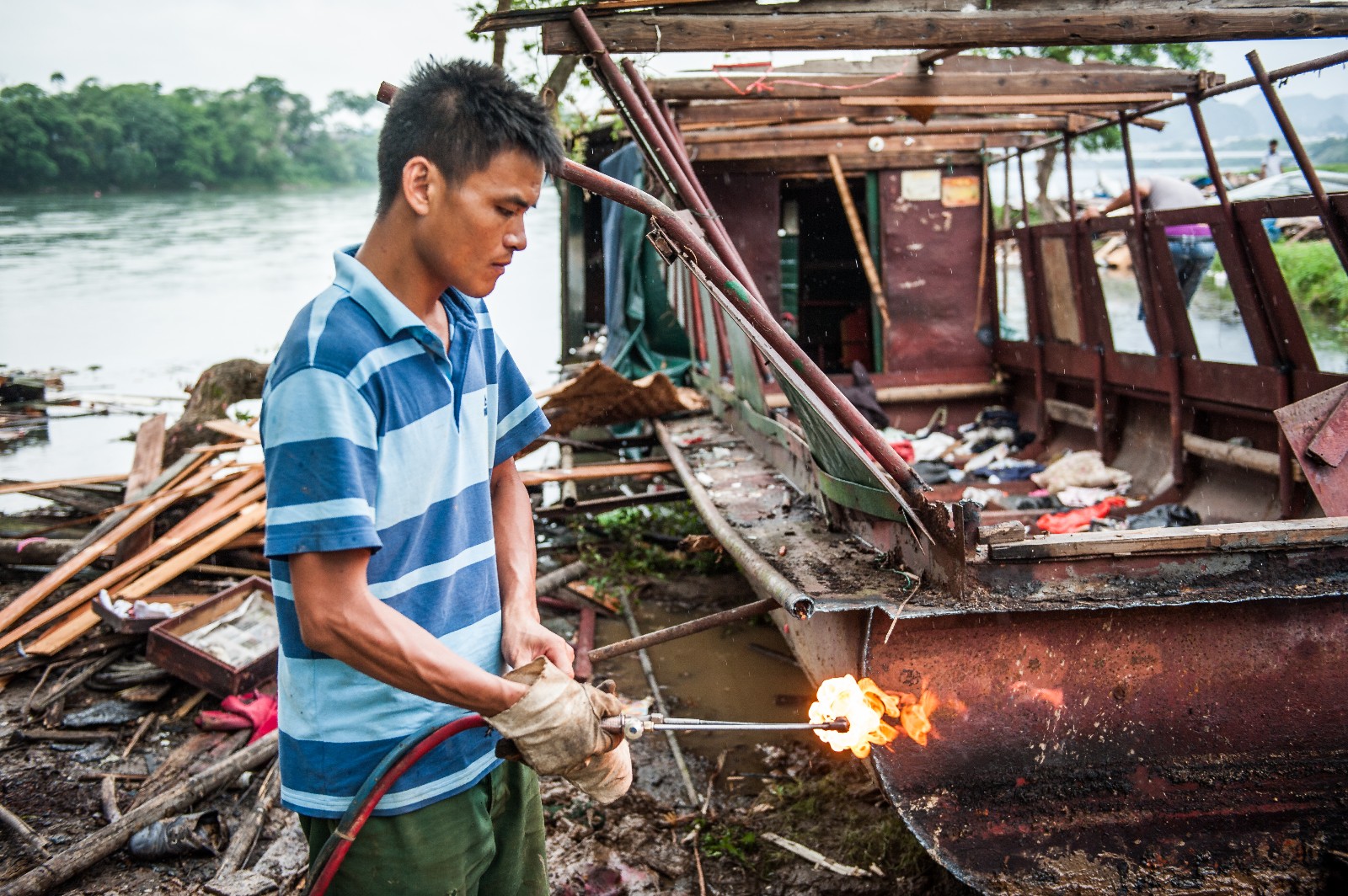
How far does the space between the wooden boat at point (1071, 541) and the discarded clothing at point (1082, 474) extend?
0.17 metres

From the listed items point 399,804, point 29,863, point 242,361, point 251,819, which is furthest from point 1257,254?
point 242,361

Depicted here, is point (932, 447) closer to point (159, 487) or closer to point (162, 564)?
point (162, 564)

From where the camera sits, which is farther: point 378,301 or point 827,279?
point 827,279

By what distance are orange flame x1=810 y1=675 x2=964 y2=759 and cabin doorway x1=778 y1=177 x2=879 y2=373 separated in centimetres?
714

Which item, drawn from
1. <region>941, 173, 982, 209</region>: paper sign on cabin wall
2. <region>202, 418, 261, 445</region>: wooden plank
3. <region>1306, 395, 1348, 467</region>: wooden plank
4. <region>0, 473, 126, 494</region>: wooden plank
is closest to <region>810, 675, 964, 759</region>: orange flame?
<region>1306, 395, 1348, 467</region>: wooden plank

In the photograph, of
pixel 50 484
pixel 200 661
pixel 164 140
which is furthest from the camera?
pixel 164 140

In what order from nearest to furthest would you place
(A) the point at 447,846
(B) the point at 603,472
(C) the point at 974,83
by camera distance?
(A) the point at 447,846 → (C) the point at 974,83 → (B) the point at 603,472

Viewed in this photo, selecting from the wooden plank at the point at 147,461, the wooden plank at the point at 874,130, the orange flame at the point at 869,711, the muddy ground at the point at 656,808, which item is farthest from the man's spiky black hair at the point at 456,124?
the wooden plank at the point at 874,130

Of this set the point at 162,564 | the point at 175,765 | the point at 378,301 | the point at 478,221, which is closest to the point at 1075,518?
the point at 478,221

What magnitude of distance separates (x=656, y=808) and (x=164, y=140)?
43.0 metres

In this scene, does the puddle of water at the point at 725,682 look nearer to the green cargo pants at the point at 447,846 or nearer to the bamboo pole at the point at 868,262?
the green cargo pants at the point at 447,846

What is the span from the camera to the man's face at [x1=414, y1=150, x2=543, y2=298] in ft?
5.09

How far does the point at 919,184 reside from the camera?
854 cm

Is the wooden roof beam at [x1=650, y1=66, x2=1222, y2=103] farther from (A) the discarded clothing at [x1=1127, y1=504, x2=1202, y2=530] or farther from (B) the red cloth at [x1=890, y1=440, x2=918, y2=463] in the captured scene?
(B) the red cloth at [x1=890, y1=440, x2=918, y2=463]
